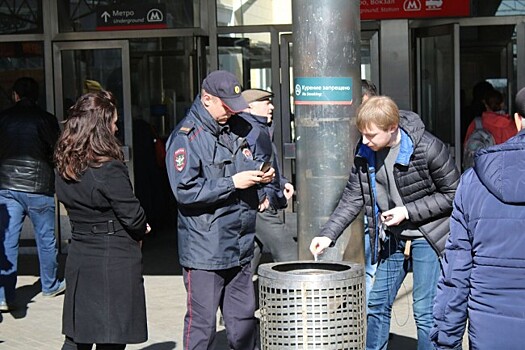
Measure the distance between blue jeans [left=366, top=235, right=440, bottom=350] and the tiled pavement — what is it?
118cm

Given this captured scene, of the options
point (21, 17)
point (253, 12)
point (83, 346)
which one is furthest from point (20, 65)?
point (83, 346)

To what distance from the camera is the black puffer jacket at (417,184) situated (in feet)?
17.4

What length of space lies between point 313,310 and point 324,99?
4.77ft

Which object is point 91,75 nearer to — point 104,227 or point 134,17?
point 134,17

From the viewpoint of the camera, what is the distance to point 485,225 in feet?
12.4

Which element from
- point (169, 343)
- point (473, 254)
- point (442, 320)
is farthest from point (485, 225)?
point (169, 343)

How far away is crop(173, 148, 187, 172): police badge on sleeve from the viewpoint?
538 cm

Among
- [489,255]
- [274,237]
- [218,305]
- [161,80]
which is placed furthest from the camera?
[161,80]

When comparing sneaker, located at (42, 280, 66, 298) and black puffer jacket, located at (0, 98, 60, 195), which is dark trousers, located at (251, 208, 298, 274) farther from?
sneaker, located at (42, 280, 66, 298)

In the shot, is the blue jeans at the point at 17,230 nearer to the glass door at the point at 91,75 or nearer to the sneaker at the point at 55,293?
the sneaker at the point at 55,293

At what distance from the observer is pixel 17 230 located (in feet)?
27.7

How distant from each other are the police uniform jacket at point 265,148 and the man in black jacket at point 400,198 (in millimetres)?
1109

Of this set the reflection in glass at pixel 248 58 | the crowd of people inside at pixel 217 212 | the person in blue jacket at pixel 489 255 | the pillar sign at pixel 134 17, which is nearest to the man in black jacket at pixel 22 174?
the pillar sign at pixel 134 17

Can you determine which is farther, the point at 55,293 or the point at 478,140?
the point at 478,140
